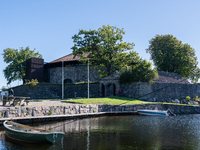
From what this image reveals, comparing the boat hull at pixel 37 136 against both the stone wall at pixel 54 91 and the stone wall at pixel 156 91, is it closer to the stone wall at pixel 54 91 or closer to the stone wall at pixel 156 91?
the stone wall at pixel 156 91

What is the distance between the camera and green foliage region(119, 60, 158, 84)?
98.0 ft

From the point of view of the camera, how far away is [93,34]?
103 ft

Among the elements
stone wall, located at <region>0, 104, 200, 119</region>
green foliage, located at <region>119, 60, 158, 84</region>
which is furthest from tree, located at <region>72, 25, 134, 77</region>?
stone wall, located at <region>0, 104, 200, 119</region>

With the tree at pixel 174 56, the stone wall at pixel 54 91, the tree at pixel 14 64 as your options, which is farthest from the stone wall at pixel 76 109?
the tree at pixel 14 64

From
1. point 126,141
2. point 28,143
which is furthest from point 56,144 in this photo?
point 126,141

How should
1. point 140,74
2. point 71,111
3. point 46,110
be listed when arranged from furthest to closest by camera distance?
1. point 140,74
2. point 71,111
3. point 46,110

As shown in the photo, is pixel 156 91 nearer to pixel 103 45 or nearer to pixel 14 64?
pixel 103 45

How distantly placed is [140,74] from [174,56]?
59.0ft

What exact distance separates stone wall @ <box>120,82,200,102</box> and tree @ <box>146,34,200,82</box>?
10.4 metres

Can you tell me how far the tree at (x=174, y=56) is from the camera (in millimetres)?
44344

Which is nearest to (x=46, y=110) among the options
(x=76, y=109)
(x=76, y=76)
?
(x=76, y=109)

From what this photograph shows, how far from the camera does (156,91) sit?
3114 cm

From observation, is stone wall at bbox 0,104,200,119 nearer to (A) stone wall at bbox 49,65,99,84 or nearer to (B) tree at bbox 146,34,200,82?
(A) stone wall at bbox 49,65,99,84

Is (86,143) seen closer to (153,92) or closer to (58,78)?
(153,92)
